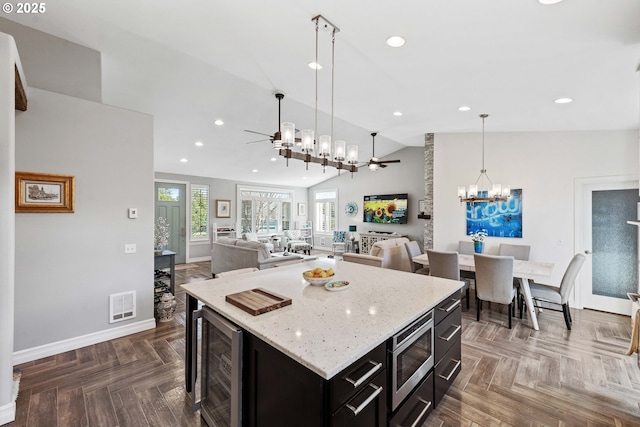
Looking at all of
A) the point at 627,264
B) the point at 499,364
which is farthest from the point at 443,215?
the point at 499,364

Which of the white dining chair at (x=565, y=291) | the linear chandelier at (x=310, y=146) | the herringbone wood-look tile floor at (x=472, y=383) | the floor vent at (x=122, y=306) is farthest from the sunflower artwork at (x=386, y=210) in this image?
the floor vent at (x=122, y=306)

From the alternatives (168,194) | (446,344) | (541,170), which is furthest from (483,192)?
(168,194)

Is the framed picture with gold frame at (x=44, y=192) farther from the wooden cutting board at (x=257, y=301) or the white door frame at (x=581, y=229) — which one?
the white door frame at (x=581, y=229)

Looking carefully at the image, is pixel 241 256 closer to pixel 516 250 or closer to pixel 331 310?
pixel 331 310

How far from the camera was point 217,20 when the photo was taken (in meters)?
2.36

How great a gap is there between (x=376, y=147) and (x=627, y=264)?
536 cm

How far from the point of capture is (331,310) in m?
1.72

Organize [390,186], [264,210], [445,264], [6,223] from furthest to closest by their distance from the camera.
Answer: [264,210], [390,186], [445,264], [6,223]

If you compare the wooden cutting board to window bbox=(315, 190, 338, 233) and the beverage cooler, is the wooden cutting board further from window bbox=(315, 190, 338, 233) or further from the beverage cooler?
window bbox=(315, 190, 338, 233)

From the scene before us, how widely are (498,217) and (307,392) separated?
5.08 metres

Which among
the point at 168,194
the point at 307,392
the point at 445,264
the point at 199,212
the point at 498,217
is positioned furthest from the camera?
the point at 199,212

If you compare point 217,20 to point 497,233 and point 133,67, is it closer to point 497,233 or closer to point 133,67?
point 133,67

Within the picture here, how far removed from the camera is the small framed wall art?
8.52 meters

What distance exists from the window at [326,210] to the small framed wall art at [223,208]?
136 inches
